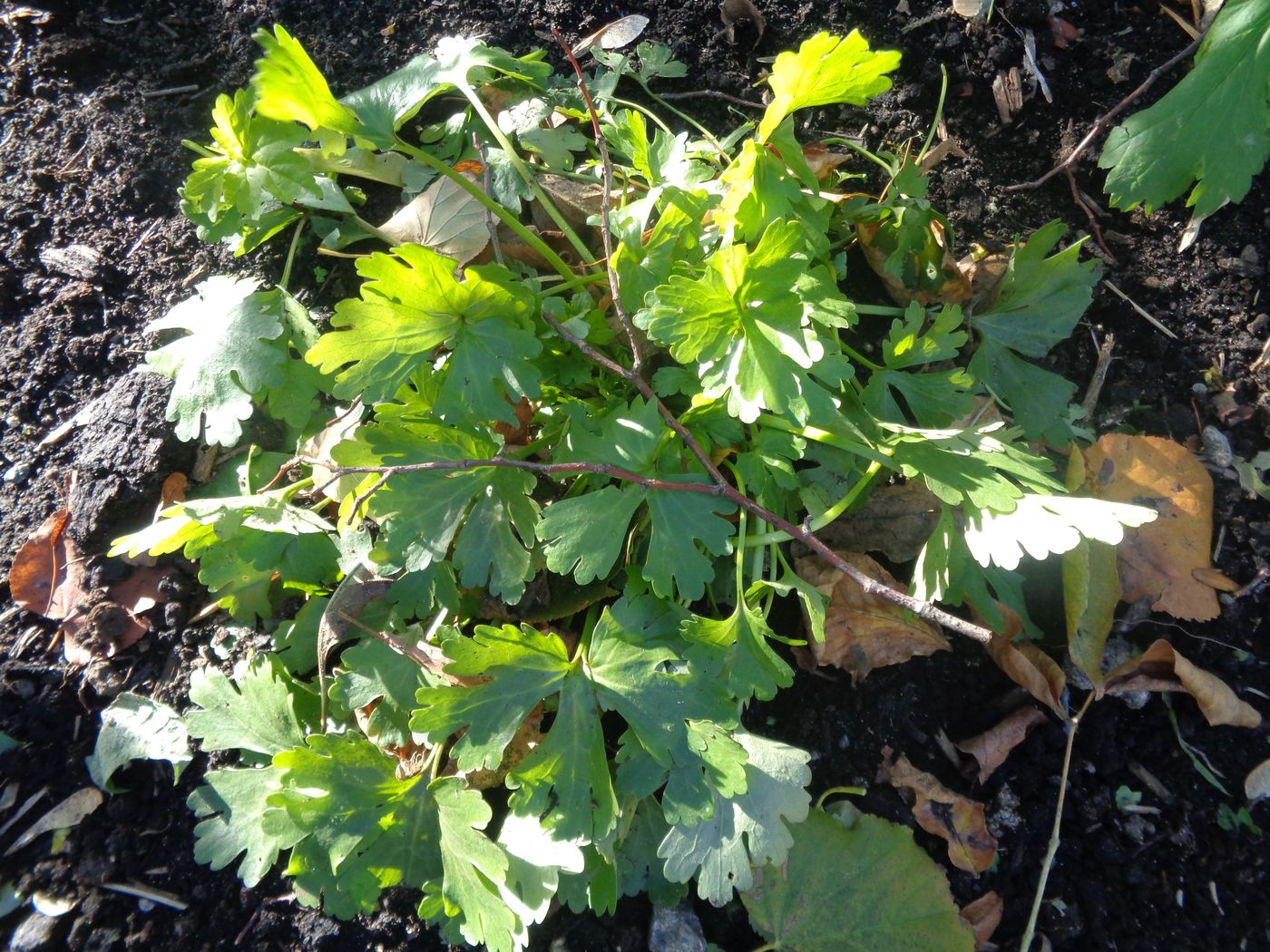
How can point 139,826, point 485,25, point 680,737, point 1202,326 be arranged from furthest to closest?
1. point 485,25
2. point 1202,326
3. point 139,826
4. point 680,737

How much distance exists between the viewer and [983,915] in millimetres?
1583

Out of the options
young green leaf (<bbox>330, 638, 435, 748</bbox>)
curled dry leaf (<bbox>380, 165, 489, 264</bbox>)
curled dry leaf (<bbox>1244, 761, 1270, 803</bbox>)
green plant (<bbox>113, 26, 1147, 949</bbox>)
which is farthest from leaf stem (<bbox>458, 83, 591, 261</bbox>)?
curled dry leaf (<bbox>1244, 761, 1270, 803</bbox>)

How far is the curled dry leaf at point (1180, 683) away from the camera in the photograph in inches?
65.4

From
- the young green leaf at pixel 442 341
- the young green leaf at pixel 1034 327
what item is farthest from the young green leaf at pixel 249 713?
the young green leaf at pixel 1034 327

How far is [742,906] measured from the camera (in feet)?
5.27

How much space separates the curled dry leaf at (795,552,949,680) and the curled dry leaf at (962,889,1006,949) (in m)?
0.45

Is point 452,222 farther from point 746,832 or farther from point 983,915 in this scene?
point 983,915

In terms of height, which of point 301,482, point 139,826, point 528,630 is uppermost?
point 301,482

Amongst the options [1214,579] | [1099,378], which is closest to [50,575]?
[1099,378]

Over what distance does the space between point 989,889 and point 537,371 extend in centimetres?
129

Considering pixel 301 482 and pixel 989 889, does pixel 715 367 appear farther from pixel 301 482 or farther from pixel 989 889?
pixel 989 889

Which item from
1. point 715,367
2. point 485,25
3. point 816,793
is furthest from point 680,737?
point 485,25

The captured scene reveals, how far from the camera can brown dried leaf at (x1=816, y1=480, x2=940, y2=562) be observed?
66.9 inches

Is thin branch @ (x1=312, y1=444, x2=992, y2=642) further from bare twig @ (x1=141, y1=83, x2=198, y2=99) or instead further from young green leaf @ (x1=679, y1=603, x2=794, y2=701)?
bare twig @ (x1=141, y1=83, x2=198, y2=99)
